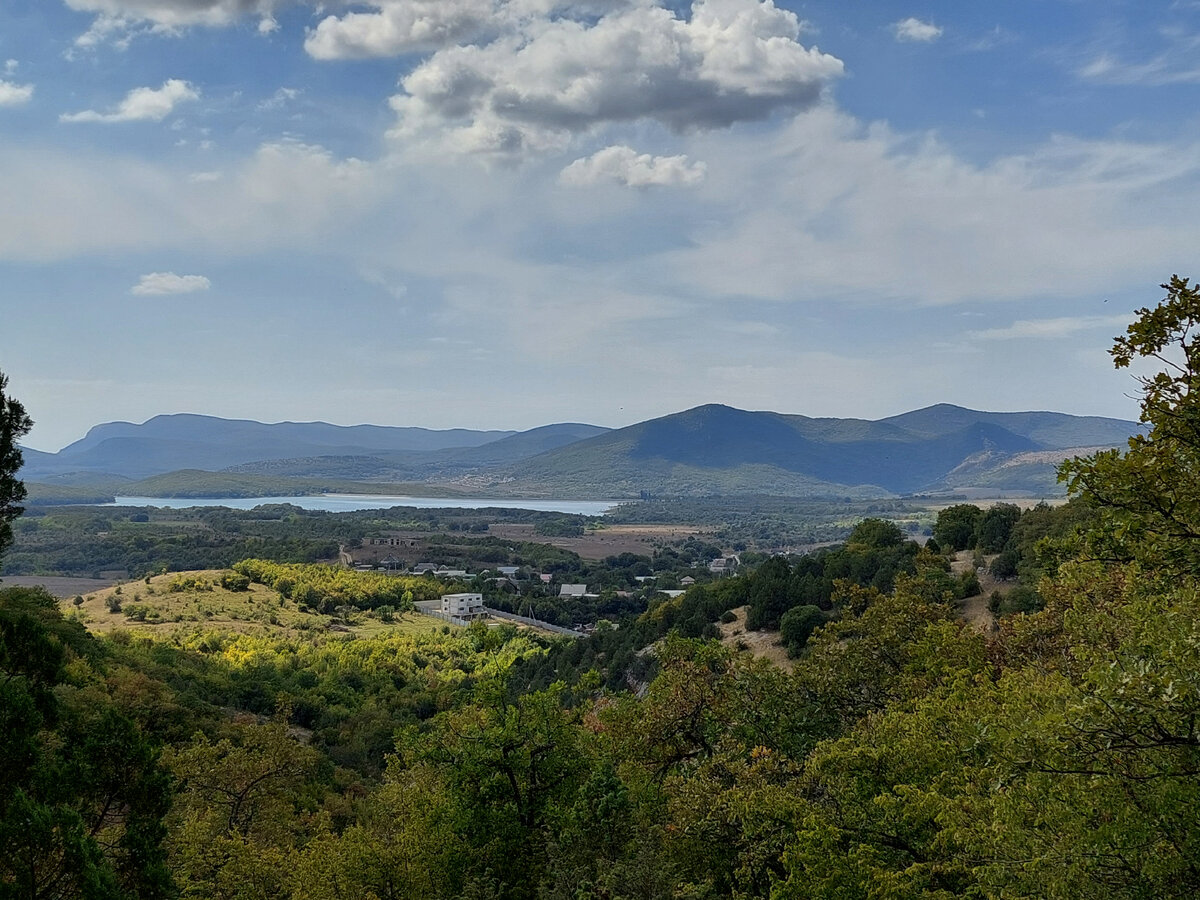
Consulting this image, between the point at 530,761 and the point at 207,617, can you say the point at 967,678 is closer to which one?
the point at 530,761

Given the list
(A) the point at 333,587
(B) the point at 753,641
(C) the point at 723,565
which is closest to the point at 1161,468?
(B) the point at 753,641

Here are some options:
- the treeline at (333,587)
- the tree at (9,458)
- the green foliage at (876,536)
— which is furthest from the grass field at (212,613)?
the tree at (9,458)

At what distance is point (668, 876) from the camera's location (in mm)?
10844

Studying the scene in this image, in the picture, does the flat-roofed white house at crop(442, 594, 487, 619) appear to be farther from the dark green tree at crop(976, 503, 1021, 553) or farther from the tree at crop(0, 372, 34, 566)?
the tree at crop(0, 372, 34, 566)

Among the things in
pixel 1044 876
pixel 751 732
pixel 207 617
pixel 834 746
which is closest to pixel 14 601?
pixel 751 732

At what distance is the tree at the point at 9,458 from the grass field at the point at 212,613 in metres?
61.8

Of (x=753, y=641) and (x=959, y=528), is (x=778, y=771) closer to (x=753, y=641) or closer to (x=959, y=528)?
(x=753, y=641)

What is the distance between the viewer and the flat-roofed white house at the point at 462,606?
93.5m

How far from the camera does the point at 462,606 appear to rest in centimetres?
9500

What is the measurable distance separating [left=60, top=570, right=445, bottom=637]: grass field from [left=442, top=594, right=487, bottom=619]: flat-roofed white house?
433 cm

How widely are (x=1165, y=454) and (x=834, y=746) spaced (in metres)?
6.87

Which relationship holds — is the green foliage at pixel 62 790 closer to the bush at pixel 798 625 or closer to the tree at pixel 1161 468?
the tree at pixel 1161 468

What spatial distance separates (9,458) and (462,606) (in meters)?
85.4

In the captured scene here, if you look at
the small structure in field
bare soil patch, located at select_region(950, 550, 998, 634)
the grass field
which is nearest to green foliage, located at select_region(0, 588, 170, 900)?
bare soil patch, located at select_region(950, 550, 998, 634)
